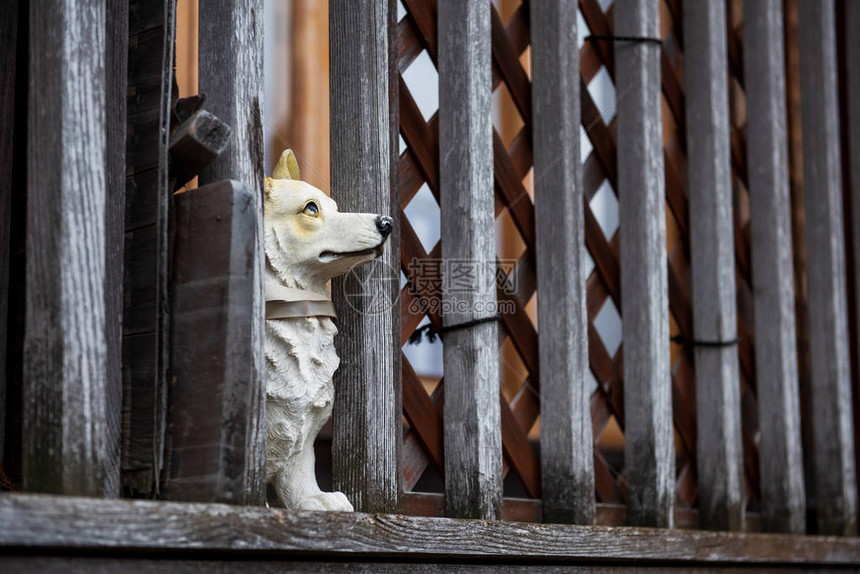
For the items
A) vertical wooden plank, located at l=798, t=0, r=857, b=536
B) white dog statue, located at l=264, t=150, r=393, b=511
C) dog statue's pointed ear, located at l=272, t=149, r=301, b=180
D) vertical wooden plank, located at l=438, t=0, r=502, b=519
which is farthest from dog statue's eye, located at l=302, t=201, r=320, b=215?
vertical wooden plank, located at l=798, t=0, r=857, b=536

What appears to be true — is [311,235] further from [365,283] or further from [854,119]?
[854,119]

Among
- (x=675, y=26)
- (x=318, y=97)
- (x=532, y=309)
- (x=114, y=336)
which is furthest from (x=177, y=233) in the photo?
(x=532, y=309)

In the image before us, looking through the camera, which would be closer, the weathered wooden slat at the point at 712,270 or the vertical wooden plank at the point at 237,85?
the vertical wooden plank at the point at 237,85

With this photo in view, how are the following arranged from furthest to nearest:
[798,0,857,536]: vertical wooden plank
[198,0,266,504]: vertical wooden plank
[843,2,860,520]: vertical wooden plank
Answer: [843,2,860,520]: vertical wooden plank
[798,0,857,536]: vertical wooden plank
[198,0,266,504]: vertical wooden plank

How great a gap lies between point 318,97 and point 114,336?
216 centimetres

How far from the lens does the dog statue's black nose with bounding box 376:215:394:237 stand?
168cm

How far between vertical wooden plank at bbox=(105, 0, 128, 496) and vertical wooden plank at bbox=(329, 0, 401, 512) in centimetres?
43

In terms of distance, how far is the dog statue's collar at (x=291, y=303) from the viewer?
1.64 metres

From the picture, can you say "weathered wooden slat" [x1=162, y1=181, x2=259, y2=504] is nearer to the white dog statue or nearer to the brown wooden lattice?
the white dog statue

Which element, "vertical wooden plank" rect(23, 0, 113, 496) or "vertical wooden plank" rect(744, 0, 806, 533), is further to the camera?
"vertical wooden plank" rect(744, 0, 806, 533)

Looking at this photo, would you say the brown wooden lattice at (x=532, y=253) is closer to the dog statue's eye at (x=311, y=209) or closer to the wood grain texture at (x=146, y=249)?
the dog statue's eye at (x=311, y=209)

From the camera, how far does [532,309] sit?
3719mm

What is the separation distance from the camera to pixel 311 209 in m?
1.69

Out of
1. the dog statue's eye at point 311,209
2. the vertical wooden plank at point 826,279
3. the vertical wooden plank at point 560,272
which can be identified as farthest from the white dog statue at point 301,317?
the vertical wooden plank at point 826,279
